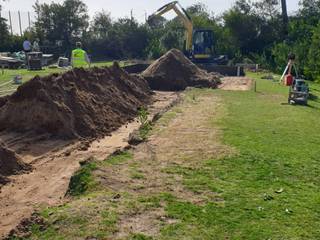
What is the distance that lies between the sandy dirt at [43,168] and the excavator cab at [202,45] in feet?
60.2

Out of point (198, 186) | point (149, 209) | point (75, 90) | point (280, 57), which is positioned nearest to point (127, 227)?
point (149, 209)

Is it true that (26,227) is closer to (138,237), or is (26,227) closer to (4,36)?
(138,237)

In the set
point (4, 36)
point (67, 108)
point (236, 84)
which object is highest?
point (4, 36)

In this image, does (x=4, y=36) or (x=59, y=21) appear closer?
(x=4, y=36)

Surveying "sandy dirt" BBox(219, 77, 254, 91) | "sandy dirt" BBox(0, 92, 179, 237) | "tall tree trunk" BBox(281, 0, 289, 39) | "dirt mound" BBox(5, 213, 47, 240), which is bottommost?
"sandy dirt" BBox(219, 77, 254, 91)

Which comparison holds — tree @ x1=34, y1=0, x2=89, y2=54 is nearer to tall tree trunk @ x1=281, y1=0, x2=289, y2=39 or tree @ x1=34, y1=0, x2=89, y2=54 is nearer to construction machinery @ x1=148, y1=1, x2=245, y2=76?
construction machinery @ x1=148, y1=1, x2=245, y2=76

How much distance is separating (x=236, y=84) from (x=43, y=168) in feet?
53.1

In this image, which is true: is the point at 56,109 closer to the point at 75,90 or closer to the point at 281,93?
the point at 75,90

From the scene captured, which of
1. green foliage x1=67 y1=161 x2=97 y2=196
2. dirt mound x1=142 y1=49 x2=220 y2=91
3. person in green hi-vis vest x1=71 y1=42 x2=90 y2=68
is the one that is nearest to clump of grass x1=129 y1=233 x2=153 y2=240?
green foliage x1=67 y1=161 x2=97 y2=196

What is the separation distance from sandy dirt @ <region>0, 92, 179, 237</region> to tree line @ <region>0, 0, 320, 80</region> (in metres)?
25.3

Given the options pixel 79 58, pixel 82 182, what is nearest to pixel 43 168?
pixel 82 182

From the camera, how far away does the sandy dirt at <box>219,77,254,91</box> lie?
22.5m

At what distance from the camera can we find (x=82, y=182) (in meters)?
7.66

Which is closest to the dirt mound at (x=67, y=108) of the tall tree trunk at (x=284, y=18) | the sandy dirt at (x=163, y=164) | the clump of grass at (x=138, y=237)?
the sandy dirt at (x=163, y=164)
